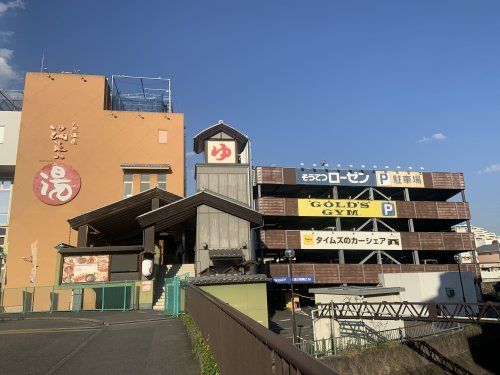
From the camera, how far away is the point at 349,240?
44906 mm

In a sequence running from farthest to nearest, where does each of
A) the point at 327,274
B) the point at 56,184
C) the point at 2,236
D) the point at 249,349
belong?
1. the point at 327,274
2. the point at 2,236
3. the point at 56,184
4. the point at 249,349

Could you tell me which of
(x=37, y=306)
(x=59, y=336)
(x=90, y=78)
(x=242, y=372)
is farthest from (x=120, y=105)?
(x=242, y=372)

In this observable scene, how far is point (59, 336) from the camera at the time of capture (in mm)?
10992

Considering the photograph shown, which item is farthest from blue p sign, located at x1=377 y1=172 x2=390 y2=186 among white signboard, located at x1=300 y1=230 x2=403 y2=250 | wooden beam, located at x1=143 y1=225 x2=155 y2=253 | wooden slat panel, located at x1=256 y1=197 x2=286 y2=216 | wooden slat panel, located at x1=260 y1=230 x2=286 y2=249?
wooden beam, located at x1=143 y1=225 x2=155 y2=253

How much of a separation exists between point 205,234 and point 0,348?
15.6 metres

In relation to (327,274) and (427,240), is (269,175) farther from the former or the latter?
(427,240)

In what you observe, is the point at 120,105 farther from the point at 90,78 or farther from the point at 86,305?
the point at 86,305

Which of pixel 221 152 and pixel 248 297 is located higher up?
pixel 221 152

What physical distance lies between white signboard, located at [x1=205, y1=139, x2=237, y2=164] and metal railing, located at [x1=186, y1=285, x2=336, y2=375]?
86.6 ft

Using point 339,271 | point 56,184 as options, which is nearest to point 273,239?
point 339,271

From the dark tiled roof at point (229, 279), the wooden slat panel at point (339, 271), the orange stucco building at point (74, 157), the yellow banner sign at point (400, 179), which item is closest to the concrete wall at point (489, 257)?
the yellow banner sign at point (400, 179)

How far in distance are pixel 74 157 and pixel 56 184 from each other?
2.82 m

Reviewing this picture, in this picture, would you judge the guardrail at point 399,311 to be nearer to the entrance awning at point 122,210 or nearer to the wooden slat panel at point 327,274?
the entrance awning at point 122,210

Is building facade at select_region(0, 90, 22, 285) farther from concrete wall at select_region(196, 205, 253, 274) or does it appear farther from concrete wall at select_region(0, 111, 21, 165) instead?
concrete wall at select_region(196, 205, 253, 274)
